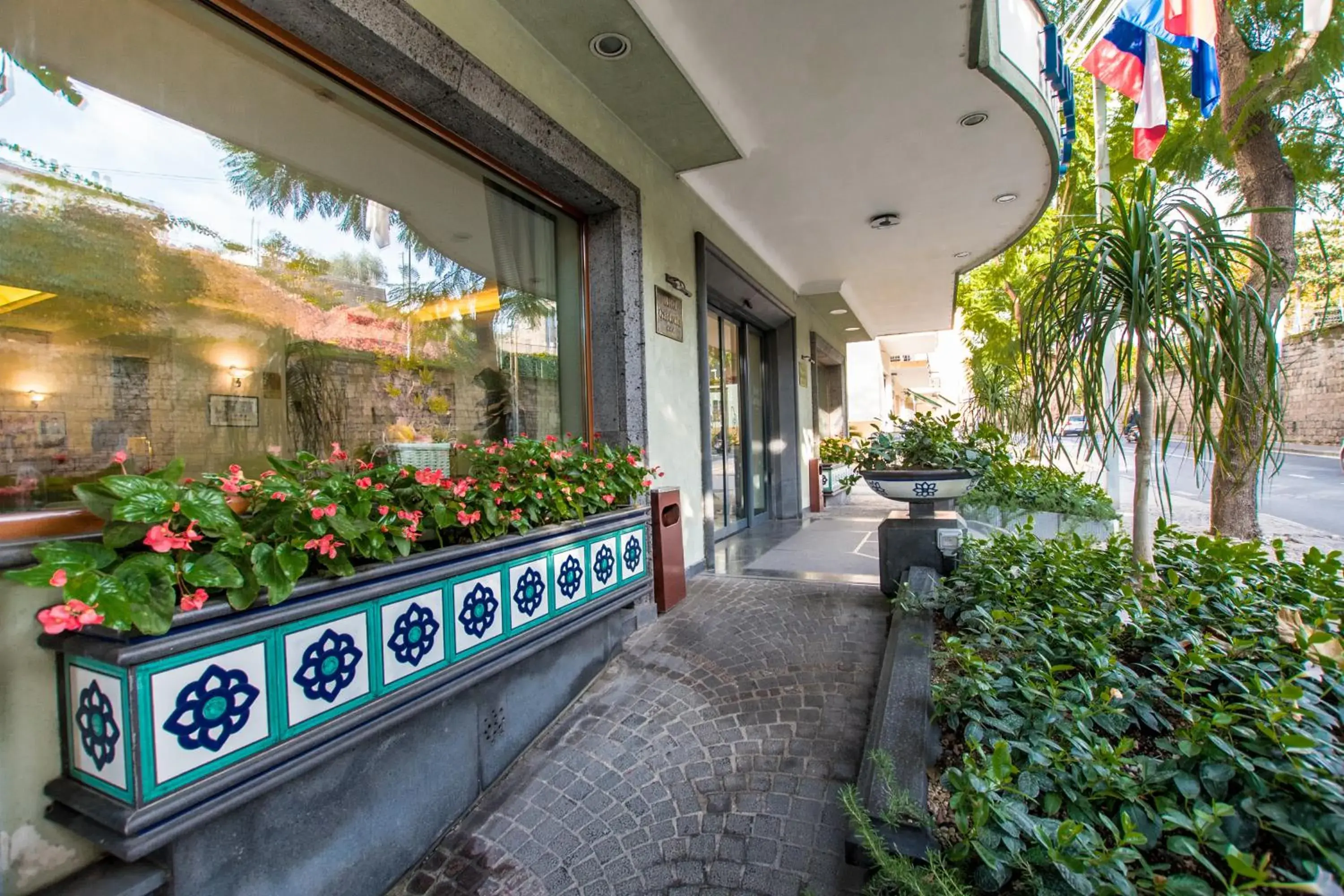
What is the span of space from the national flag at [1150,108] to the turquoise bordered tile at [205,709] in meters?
6.97

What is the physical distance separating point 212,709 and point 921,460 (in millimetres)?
3443

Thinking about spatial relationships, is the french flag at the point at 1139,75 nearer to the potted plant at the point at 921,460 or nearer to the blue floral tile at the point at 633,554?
the potted plant at the point at 921,460

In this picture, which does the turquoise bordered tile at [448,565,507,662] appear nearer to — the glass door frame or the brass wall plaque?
the brass wall plaque

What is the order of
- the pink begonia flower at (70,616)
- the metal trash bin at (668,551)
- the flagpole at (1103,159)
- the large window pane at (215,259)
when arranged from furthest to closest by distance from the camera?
the flagpole at (1103,159), the metal trash bin at (668,551), the large window pane at (215,259), the pink begonia flower at (70,616)

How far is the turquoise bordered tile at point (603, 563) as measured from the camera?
260 cm

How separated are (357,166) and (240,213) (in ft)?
1.91

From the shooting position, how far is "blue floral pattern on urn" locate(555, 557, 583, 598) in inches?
94.3

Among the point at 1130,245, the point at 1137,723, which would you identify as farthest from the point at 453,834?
the point at 1130,245

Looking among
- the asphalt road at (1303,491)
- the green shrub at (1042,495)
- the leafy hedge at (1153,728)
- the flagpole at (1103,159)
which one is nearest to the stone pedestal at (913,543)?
the leafy hedge at (1153,728)

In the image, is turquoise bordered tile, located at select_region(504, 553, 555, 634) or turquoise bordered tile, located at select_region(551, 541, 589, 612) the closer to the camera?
turquoise bordered tile, located at select_region(504, 553, 555, 634)

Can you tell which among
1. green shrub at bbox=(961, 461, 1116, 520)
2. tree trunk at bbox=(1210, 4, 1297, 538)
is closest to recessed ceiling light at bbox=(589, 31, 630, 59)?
green shrub at bbox=(961, 461, 1116, 520)

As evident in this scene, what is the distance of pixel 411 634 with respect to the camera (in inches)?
68.9

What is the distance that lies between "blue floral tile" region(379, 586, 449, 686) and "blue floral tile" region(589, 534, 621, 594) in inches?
32.3

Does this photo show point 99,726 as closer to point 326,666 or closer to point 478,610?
point 326,666
